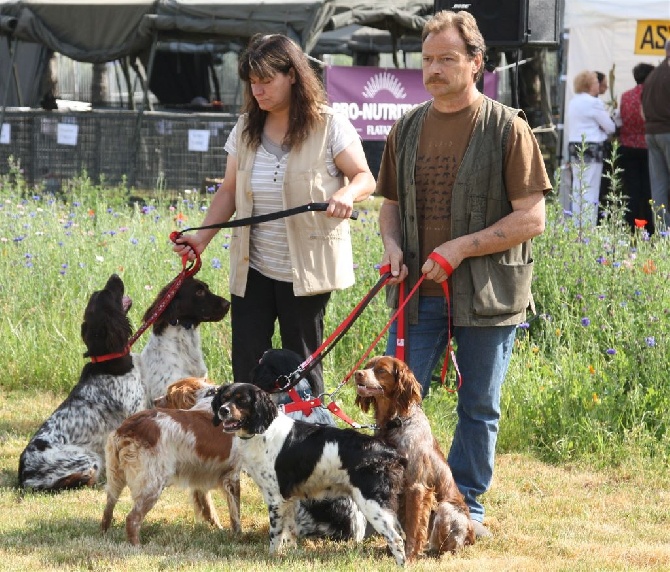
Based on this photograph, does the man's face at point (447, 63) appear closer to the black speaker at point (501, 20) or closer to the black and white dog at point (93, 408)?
the black and white dog at point (93, 408)

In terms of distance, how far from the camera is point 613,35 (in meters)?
13.8

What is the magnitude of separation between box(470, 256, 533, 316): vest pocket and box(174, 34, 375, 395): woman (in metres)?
0.84

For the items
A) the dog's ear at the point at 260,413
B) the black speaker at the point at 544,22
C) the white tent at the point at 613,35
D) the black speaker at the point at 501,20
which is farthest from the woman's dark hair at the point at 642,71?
the dog's ear at the point at 260,413

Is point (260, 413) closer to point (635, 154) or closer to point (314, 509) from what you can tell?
point (314, 509)

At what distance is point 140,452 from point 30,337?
3.52 meters

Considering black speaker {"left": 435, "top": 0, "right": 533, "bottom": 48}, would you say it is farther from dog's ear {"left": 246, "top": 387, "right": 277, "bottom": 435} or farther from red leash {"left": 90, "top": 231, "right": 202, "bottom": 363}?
dog's ear {"left": 246, "top": 387, "right": 277, "bottom": 435}

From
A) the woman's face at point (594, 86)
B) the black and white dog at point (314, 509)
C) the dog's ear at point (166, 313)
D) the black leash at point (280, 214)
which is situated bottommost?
the black and white dog at point (314, 509)

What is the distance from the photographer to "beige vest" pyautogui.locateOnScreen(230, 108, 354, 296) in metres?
5.16

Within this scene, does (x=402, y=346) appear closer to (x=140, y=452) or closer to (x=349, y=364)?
(x=140, y=452)

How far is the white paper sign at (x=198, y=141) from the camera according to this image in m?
15.3

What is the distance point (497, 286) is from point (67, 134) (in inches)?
482

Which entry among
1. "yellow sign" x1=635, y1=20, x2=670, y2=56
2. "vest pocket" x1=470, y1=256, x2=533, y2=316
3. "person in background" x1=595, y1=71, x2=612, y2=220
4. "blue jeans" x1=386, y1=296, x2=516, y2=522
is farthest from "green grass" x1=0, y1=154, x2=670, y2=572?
"yellow sign" x1=635, y1=20, x2=670, y2=56

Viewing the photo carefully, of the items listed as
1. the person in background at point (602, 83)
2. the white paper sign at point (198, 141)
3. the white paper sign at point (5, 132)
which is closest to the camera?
the person in background at point (602, 83)

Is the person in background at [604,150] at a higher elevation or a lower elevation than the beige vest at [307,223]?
higher
